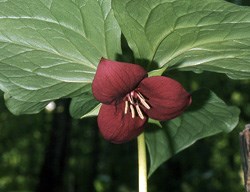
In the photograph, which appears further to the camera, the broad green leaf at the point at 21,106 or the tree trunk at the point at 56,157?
the tree trunk at the point at 56,157

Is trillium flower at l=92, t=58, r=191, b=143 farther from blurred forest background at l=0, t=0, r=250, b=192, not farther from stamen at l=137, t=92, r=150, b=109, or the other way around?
blurred forest background at l=0, t=0, r=250, b=192

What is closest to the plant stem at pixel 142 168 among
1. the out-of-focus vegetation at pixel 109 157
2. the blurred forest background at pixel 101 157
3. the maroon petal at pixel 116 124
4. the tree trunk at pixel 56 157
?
the maroon petal at pixel 116 124

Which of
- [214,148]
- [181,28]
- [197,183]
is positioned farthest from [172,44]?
[214,148]

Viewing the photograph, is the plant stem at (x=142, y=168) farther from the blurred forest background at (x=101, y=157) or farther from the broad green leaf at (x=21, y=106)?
the blurred forest background at (x=101, y=157)

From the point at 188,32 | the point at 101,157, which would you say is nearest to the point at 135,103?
the point at 188,32

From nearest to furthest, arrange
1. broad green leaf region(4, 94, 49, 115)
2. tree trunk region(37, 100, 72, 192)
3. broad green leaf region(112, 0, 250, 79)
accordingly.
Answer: broad green leaf region(112, 0, 250, 79), broad green leaf region(4, 94, 49, 115), tree trunk region(37, 100, 72, 192)

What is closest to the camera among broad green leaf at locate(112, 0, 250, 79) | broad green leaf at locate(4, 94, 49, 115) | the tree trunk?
broad green leaf at locate(112, 0, 250, 79)

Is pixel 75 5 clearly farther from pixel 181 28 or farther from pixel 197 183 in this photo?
pixel 197 183

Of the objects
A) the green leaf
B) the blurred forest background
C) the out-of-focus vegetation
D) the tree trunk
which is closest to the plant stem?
the green leaf
